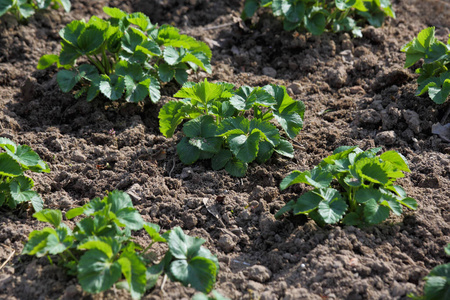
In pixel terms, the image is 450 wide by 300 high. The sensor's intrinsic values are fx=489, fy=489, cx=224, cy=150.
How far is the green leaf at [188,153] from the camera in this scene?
10.4 feet

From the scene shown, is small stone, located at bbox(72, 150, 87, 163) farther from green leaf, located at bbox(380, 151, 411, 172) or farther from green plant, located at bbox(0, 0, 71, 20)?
green leaf, located at bbox(380, 151, 411, 172)

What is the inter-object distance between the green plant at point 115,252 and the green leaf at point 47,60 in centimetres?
167

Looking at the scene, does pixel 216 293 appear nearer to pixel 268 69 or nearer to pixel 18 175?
→ pixel 18 175

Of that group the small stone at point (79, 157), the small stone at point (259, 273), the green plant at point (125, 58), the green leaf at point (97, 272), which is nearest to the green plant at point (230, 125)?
the green plant at point (125, 58)

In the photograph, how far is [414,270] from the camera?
2.45 metres

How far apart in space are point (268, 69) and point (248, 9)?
0.61 meters

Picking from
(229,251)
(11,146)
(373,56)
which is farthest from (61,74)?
(373,56)

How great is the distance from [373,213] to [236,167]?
92cm

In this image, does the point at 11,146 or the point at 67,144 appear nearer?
the point at 11,146

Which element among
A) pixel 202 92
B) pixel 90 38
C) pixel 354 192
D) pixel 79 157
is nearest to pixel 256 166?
pixel 202 92

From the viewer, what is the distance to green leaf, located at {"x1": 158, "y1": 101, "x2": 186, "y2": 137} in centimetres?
325

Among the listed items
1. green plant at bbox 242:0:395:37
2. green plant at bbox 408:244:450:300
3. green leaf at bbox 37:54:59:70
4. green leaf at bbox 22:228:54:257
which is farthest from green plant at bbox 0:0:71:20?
green plant at bbox 408:244:450:300

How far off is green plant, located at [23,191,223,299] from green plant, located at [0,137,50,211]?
1.27 feet

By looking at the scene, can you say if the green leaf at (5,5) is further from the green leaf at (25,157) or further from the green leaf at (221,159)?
the green leaf at (221,159)
